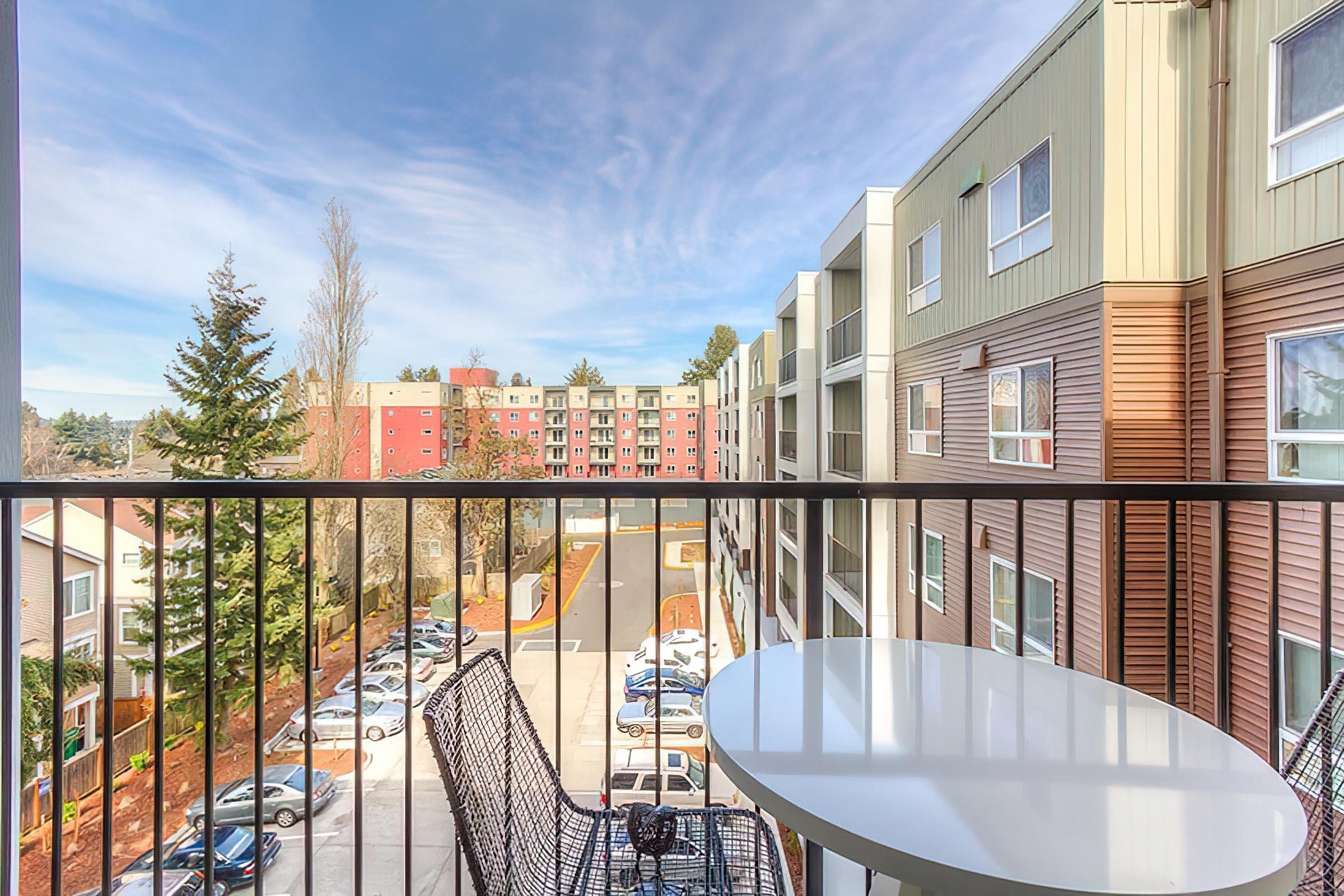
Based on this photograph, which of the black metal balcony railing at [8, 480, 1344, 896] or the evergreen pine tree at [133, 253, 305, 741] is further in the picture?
the evergreen pine tree at [133, 253, 305, 741]

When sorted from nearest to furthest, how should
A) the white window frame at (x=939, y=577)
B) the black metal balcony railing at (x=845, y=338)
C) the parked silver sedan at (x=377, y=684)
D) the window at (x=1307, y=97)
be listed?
the window at (x=1307, y=97)
the parked silver sedan at (x=377, y=684)
the white window frame at (x=939, y=577)
the black metal balcony railing at (x=845, y=338)

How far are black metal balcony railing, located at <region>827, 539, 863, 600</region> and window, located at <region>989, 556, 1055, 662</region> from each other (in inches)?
116

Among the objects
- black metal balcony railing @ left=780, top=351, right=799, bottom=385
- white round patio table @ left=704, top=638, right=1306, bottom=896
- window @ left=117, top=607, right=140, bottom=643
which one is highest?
black metal balcony railing @ left=780, top=351, right=799, bottom=385

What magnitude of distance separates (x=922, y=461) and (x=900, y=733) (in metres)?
6.68

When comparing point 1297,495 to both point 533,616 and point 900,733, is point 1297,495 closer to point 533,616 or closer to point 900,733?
point 900,733

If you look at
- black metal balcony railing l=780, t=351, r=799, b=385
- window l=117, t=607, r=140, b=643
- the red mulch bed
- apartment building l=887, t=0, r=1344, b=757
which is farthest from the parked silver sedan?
black metal balcony railing l=780, t=351, r=799, b=385

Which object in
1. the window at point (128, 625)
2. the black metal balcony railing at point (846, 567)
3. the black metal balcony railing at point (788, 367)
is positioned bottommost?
the black metal balcony railing at point (846, 567)

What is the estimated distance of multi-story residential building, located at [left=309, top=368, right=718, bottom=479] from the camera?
7.38 meters

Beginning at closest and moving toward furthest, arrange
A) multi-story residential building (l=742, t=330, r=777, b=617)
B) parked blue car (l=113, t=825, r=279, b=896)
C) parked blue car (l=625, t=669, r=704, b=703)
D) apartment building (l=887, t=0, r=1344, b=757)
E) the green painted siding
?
parked blue car (l=113, t=825, r=279, b=896) → apartment building (l=887, t=0, r=1344, b=757) → the green painted siding → parked blue car (l=625, t=669, r=704, b=703) → multi-story residential building (l=742, t=330, r=777, b=617)

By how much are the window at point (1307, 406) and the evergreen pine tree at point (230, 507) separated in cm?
810

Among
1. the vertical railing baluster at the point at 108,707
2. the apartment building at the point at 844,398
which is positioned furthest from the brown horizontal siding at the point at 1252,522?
the vertical railing baluster at the point at 108,707

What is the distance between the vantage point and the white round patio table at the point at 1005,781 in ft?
1.93

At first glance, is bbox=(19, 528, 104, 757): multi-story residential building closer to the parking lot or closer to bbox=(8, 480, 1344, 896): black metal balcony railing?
bbox=(8, 480, 1344, 896): black metal balcony railing

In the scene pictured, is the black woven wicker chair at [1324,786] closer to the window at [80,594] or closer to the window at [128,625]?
the window at [80,594]
